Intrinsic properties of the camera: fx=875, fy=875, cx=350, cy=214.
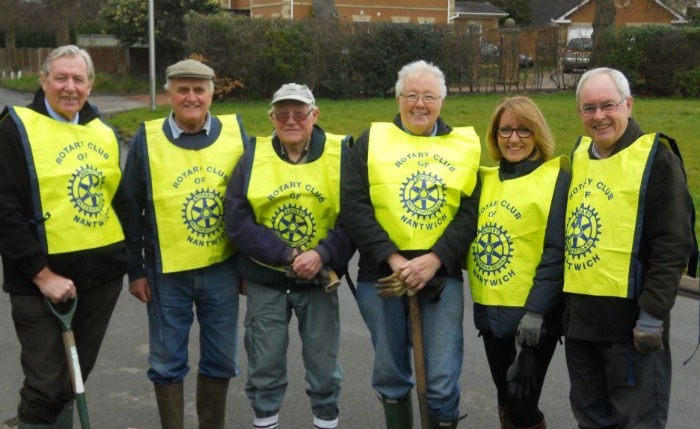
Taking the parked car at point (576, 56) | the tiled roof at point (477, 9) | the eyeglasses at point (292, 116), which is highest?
the tiled roof at point (477, 9)

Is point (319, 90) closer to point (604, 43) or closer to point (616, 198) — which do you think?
point (604, 43)

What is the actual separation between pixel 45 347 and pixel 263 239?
110 centimetres

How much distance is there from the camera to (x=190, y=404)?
5.24 metres

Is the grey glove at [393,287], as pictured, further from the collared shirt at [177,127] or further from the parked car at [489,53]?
the parked car at [489,53]

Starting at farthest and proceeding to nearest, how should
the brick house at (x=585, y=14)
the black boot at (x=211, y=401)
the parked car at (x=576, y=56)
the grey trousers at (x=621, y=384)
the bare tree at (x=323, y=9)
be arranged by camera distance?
the brick house at (x=585, y=14)
the bare tree at (x=323, y=9)
the parked car at (x=576, y=56)
the black boot at (x=211, y=401)
the grey trousers at (x=621, y=384)

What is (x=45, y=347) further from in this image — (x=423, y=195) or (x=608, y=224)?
(x=608, y=224)

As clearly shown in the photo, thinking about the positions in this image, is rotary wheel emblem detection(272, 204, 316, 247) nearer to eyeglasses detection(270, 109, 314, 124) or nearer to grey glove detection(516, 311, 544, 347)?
eyeglasses detection(270, 109, 314, 124)

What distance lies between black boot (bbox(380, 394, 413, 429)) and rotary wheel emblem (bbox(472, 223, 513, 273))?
0.79 meters

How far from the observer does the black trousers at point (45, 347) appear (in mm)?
3941

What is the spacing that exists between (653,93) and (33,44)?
120 feet

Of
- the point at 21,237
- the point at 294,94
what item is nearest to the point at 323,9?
the point at 294,94

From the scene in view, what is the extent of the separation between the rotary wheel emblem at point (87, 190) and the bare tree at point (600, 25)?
81.2 ft

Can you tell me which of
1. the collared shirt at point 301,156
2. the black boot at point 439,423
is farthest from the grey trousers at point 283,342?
the collared shirt at point 301,156

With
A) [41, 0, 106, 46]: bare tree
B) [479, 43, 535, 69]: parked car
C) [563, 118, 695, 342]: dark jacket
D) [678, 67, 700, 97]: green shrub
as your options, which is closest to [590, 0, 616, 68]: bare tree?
[479, 43, 535, 69]: parked car
